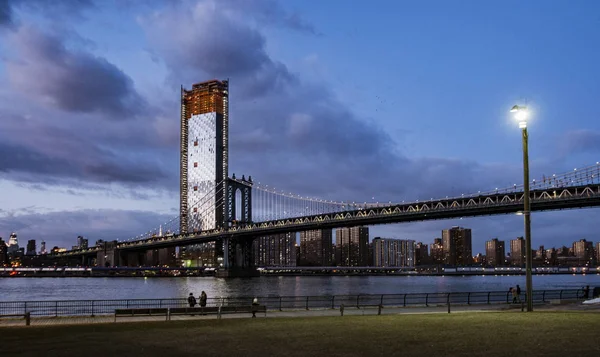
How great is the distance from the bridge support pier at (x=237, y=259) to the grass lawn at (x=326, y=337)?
131270 millimetres

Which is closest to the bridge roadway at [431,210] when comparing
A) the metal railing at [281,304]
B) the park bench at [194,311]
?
the metal railing at [281,304]

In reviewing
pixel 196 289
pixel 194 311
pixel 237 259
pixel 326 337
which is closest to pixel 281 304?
pixel 194 311

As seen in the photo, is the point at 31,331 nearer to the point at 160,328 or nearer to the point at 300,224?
the point at 160,328

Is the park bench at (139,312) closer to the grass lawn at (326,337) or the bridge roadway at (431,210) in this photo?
the grass lawn at (326,337)

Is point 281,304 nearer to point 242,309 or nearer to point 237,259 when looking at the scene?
point 242,309

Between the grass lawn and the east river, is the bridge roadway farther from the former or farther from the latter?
the grass lawn

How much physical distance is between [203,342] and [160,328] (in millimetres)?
5169

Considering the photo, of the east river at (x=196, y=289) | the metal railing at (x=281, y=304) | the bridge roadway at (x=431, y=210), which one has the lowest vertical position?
the east river at (x=196, y=289)

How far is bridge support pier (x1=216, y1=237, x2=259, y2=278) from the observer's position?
156 metres

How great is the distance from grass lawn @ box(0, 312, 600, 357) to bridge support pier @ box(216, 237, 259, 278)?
431 ft

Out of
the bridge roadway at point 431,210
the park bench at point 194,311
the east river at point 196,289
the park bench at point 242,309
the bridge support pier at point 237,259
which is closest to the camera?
the park bench at point 194,311

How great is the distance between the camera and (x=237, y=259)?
161250 millimetres

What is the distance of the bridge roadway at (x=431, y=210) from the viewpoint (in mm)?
93062

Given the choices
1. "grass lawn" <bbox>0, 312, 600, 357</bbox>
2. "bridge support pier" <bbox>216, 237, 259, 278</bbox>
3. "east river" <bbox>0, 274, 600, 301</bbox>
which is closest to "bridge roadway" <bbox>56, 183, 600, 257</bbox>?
"bridge support pier" <bbox>216, 237, 259, 278</bbox>
